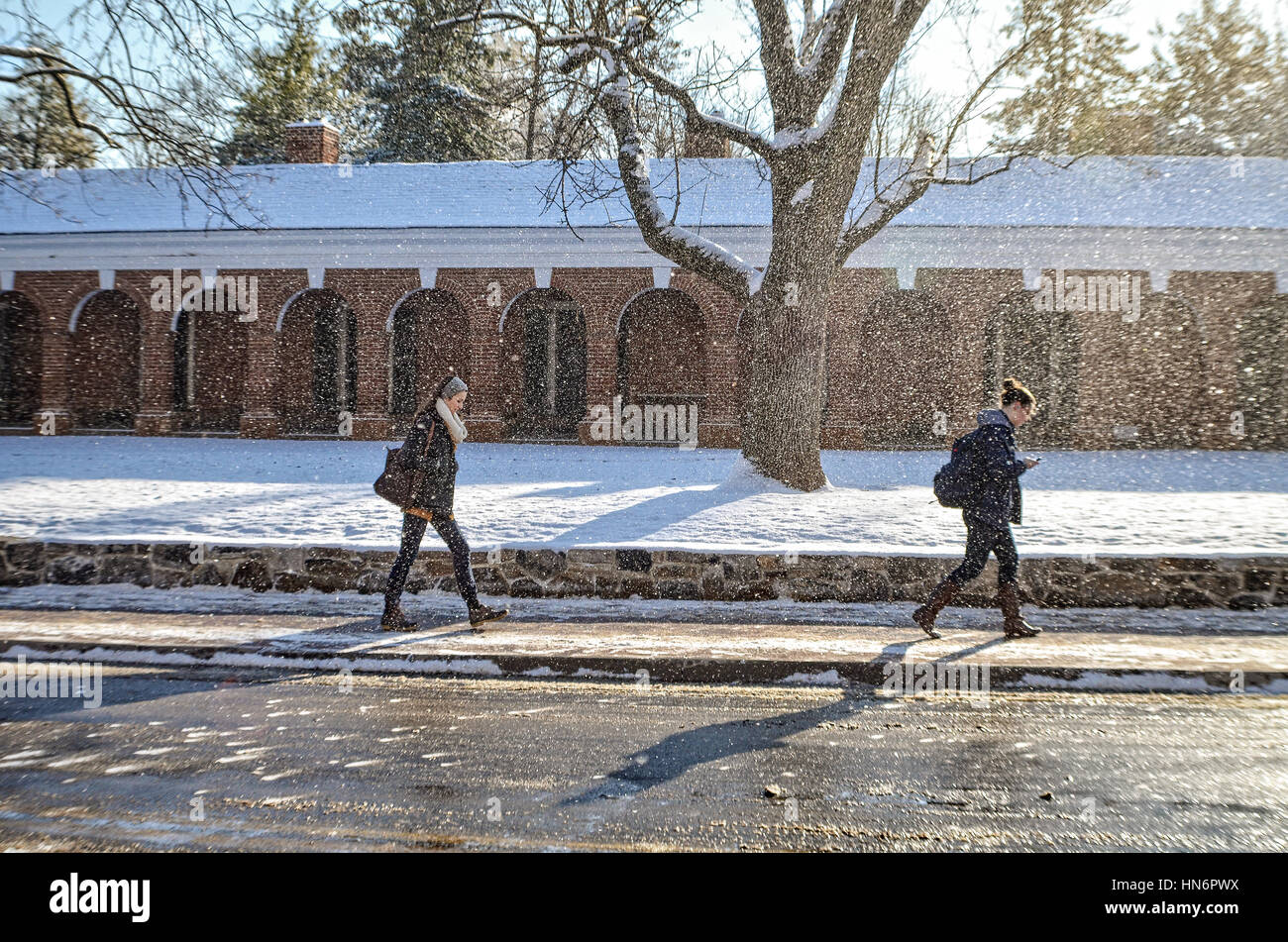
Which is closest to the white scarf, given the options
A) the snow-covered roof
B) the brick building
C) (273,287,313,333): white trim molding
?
the brick building

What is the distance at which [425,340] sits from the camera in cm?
2280

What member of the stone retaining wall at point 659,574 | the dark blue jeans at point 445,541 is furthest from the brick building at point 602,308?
the dark blue jeans at point 445,541

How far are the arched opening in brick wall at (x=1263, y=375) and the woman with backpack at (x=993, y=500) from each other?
57.7 feet

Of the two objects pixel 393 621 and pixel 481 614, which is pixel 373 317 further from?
pixel 481 614

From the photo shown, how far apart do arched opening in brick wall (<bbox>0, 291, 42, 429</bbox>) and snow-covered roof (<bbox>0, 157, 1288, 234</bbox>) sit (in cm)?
236

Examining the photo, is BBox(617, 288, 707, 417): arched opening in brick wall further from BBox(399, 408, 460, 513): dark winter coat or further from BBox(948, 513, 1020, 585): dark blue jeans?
BBox(948, 513, 1020, 585): dark blue jeans

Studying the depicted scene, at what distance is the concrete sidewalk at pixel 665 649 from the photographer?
5773mm

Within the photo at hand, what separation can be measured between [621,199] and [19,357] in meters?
18.0

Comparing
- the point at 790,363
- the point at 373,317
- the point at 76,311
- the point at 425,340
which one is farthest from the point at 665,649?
the point at 76,311

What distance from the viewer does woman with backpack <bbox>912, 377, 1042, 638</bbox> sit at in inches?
253

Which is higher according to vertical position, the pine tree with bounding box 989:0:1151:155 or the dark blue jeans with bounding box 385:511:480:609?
the pine tree with bounding box 989:0:1151:155

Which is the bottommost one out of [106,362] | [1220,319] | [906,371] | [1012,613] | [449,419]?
[1012,613]

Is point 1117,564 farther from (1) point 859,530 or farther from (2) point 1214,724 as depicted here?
(2) point 1214,724

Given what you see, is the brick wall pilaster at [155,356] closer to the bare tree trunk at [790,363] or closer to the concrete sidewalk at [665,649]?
the concrete sidewalk at [665,649]
